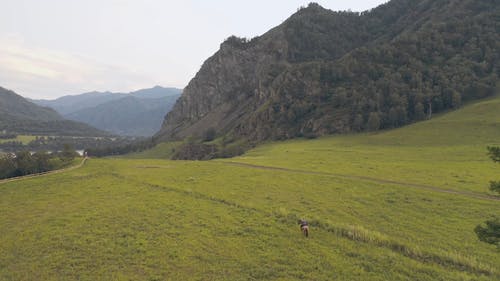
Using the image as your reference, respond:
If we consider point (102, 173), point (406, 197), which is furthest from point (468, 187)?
point (102, 173)

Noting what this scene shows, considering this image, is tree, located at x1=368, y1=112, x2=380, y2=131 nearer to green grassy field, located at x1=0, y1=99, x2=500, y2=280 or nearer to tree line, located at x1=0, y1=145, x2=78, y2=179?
green grassy field, located at x1=0, y1=99, x2=500, y2=280

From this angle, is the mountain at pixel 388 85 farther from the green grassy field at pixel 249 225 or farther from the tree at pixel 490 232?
the tree at pixel 490 232

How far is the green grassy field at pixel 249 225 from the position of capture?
1727cm

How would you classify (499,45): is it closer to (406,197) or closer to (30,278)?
(406,197)

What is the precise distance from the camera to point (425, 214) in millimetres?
26922

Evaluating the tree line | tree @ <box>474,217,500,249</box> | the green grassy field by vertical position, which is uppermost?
the tree line

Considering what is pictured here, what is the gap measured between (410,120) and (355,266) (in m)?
115

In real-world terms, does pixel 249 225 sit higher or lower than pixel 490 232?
lower

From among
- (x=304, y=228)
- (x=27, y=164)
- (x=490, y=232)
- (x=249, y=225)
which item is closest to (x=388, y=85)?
(x=304, y=228)

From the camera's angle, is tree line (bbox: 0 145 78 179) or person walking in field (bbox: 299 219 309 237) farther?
tree line (bbox: 0 145 78 179)

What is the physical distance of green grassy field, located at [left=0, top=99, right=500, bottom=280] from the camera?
17266 mm

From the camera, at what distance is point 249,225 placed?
2355 centimetres

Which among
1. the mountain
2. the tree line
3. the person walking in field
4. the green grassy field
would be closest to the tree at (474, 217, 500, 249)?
the green grassy field

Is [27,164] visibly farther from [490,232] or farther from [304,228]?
[490,232]
